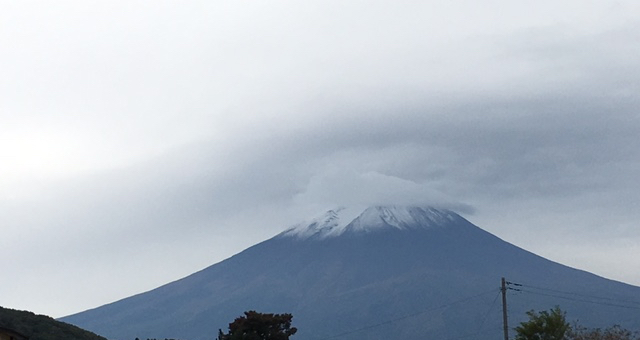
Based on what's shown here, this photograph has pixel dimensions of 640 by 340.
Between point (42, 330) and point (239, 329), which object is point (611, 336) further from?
point (42, 330)

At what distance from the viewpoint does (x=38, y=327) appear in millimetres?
87312

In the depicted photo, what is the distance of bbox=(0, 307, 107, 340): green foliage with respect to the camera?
84.6 metres

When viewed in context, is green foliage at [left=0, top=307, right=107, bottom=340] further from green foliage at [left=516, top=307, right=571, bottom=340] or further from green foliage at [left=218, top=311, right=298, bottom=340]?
green foliage at [left=516, top=307, right=571, bottom=340]

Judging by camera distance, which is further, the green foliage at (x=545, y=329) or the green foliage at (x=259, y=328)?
the green foliage at (x=259, y=328)

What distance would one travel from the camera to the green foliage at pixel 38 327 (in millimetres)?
84588

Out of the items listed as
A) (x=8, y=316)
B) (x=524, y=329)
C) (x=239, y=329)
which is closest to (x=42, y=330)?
(x=8, y=316)

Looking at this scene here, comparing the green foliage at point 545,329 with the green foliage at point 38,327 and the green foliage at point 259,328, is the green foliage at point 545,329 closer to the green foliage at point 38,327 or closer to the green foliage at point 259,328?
the green foliage at point 259,328

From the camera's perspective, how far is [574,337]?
251ft

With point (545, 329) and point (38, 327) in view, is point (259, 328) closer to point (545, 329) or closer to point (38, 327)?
point (38, 327)

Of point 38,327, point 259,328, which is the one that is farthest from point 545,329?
point 38,327

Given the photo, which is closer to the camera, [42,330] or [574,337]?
[574,337]

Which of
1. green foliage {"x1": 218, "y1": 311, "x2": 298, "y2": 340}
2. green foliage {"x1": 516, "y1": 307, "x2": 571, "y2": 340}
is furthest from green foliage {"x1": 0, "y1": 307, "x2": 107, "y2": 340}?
green foliage {"x1": 516, "y1": 307, "x2": 571, "y2": 340}

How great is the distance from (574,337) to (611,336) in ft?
7.97

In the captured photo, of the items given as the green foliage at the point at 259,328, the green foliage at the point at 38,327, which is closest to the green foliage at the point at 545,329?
the green foliage at the point at 259,328
